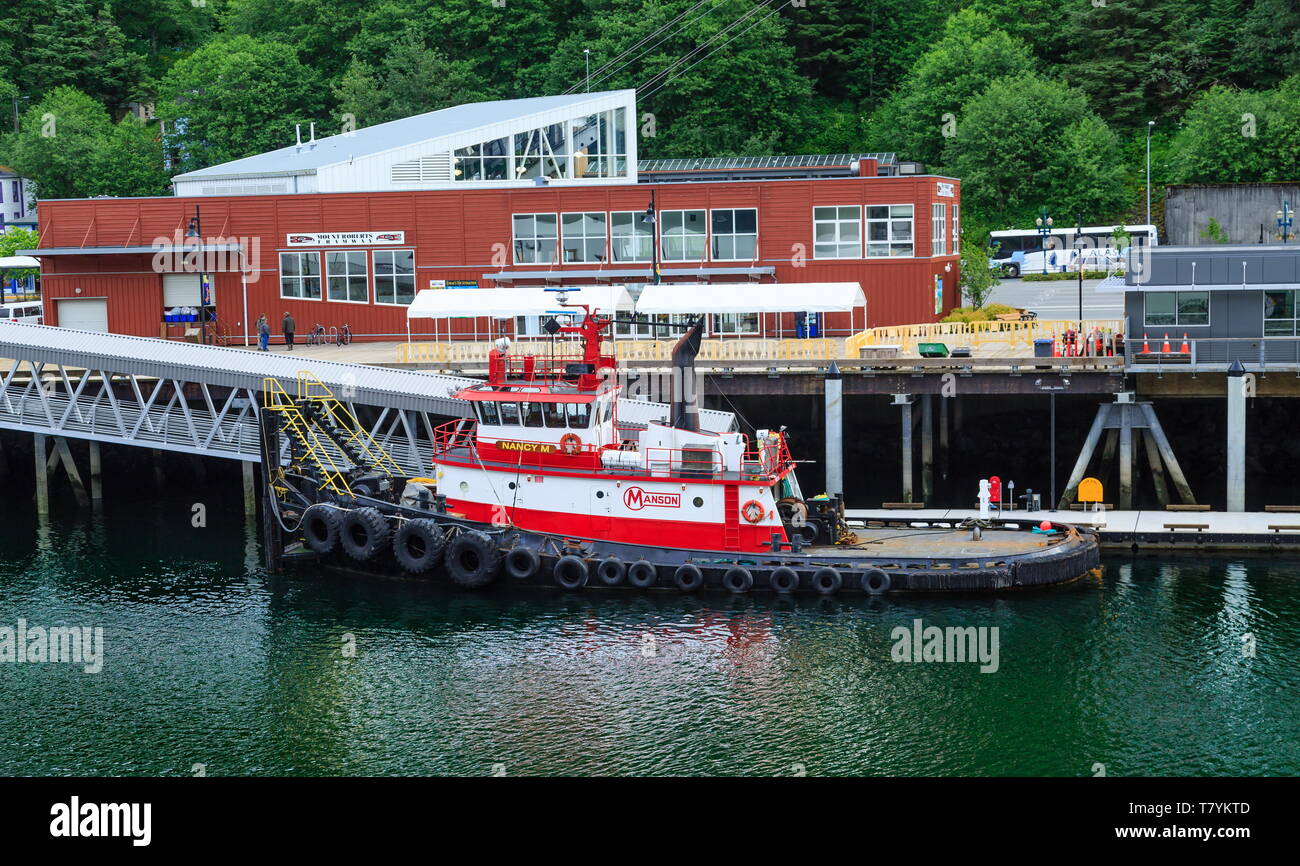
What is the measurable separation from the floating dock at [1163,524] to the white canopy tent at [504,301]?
14.6 meters

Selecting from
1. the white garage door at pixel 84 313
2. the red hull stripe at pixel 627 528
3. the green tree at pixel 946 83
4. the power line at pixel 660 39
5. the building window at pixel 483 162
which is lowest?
the red hull stripe at pixel 627 528

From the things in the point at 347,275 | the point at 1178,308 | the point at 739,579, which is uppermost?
the point at 347,275

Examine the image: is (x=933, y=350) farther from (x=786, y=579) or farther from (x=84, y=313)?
(x=84, y=313)

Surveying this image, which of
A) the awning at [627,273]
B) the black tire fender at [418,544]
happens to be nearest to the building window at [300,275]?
the awning at [627,273]

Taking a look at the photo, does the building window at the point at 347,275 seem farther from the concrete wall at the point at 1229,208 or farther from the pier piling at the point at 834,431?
the concrete wall at the point at 1229,208

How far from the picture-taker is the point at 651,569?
40.6 metres

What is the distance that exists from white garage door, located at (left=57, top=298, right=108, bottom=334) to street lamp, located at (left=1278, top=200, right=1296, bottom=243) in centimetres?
4845

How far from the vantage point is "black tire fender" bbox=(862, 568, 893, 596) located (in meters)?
39.6

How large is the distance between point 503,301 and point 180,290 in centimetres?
1666

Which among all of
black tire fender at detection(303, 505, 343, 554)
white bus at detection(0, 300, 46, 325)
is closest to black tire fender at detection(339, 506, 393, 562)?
black tire fender at detection(303, 505, 343, 554)

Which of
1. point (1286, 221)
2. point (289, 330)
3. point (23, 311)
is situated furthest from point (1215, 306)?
point (23, 311)

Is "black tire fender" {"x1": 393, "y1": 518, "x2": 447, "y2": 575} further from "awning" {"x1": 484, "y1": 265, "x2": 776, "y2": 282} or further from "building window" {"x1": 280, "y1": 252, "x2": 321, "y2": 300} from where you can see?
"building window" {"x1": 280, "y1": 252, "x2": 321, "y2": 300}

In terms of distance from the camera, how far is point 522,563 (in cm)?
4128

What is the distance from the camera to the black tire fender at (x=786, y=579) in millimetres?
40000
